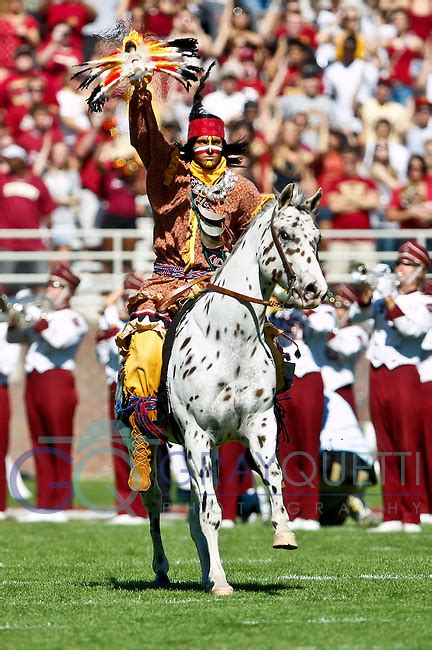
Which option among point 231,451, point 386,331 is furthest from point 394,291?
point 231,451

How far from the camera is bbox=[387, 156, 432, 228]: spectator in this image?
18.4 meters

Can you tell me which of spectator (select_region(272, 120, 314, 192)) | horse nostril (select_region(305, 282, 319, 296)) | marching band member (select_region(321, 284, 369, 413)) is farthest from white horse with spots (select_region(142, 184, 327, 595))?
spectator (select_region(272, 120, 314, 192))

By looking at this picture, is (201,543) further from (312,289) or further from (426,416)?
(426,416)

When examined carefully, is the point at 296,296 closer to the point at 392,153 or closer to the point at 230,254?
the point at 230,254

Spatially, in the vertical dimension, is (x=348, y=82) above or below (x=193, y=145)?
above

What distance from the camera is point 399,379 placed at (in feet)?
46.5

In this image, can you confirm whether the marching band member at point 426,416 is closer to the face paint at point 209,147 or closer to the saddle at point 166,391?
the face paint at point 209,147

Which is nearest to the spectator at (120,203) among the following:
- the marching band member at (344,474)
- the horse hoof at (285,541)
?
the marching band member at (344,474)

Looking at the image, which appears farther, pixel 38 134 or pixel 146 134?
pixel 38 134

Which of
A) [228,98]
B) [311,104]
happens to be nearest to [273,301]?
[228,98]

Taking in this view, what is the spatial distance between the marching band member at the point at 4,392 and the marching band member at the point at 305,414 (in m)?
2.68

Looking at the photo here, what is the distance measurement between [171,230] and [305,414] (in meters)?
5.32

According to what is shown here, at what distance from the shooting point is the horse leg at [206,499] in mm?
8938

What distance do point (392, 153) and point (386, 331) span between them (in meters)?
6.24
